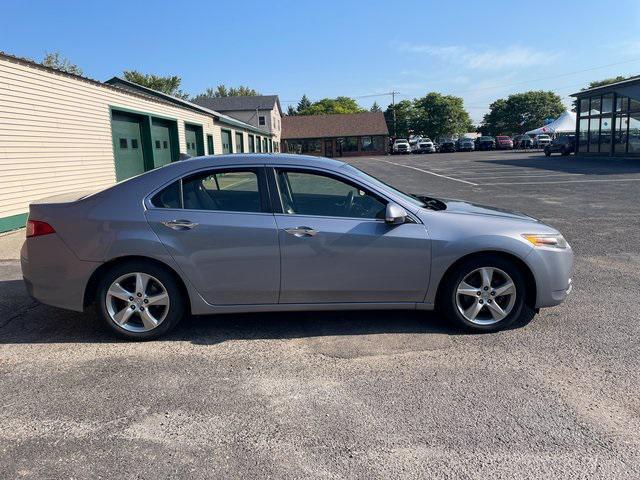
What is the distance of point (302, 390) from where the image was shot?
347 centimetres

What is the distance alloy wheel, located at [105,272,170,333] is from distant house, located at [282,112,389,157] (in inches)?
2504

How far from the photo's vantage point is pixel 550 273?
14.3 feet

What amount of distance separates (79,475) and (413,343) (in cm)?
260

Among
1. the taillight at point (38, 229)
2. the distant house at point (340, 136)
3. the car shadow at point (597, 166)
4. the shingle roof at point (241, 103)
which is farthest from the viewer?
the distant house at point (340, 136)

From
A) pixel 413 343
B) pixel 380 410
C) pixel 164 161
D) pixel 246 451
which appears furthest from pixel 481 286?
pixel 164 161

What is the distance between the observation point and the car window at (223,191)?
14.3 ft

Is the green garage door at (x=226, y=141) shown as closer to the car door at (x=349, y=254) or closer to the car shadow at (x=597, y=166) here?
the car shadow at (x=597, y=166)

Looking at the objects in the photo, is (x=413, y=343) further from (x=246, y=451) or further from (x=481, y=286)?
(x=246, y=451)

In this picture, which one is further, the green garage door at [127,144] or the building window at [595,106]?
the building window at [595,106]

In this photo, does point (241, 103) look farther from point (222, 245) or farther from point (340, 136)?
point (222, 245)

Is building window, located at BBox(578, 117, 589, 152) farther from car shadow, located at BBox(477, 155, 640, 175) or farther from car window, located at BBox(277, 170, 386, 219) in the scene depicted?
car window, located at BBox(277, 170, 386, 219)

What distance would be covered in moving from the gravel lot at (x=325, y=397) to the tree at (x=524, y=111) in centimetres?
9068

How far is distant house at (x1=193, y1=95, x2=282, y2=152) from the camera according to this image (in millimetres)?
63781

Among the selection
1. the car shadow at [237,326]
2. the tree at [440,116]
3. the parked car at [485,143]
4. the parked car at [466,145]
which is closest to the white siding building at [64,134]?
the car shadow at [237,326]
